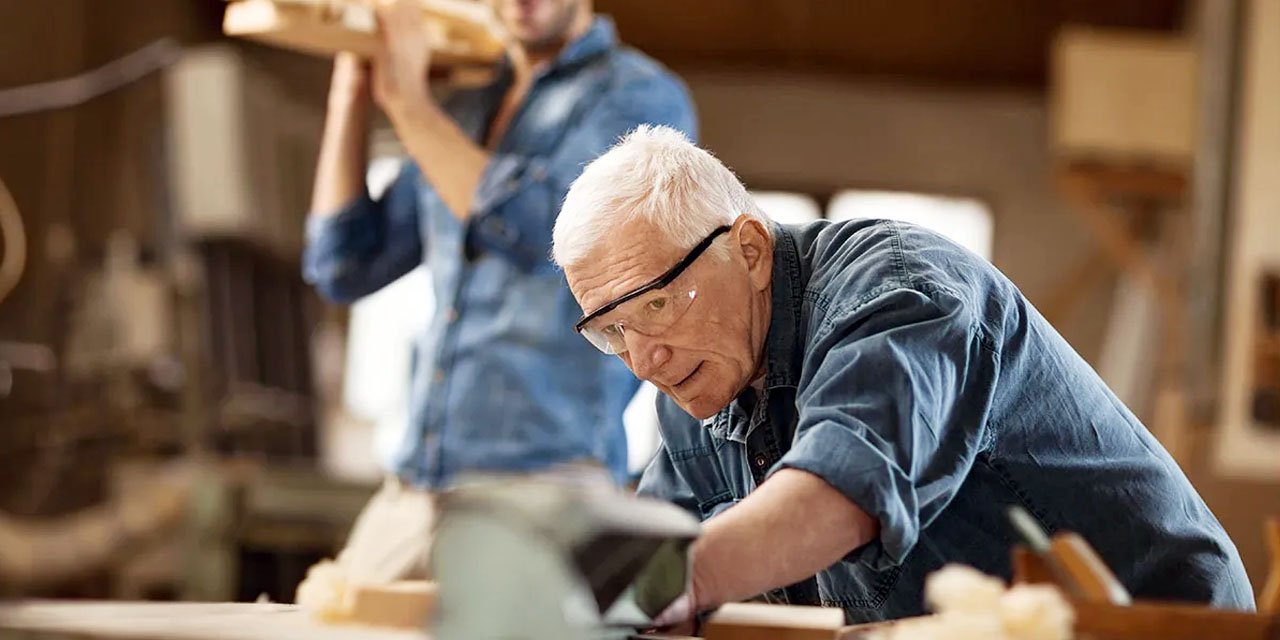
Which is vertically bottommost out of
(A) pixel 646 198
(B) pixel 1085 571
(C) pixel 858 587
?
(C) pixel 858 587

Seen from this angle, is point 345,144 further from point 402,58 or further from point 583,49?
point 583,49

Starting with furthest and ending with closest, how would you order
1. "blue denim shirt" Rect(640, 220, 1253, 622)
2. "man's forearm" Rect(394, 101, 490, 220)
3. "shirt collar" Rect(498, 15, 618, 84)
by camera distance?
"shirt collar" Rect(498, 15, 618, 84) → "man's forearm" Rect(394, 101, 490, 220) → "blue denim shirt" Rect(640, 220, 1253, 622)

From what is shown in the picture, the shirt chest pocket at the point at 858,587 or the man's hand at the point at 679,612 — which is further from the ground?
the man's hand at the point at 679,612

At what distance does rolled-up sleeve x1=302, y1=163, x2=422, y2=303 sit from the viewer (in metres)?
2.83

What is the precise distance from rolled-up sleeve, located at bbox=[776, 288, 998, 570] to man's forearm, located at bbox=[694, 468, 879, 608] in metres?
0.02

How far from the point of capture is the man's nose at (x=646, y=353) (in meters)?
1.61

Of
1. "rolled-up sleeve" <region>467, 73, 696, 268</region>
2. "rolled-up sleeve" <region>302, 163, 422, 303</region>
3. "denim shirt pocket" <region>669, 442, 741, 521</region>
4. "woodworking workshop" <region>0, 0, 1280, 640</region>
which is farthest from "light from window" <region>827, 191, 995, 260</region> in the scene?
"denim shirt pocket" <region>669, 442, 741, 521</region>

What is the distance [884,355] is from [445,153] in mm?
1351

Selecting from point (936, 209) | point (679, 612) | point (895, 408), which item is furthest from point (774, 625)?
point (936, 209)

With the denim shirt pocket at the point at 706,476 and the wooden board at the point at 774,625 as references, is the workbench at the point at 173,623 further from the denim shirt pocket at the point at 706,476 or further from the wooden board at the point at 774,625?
the denim shirt pocket at the point at 706,476

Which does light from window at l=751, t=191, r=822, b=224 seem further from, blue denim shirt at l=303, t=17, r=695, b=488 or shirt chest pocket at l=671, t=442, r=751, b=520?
shirt chest pocket at l=671, t=442, r=751, b=520

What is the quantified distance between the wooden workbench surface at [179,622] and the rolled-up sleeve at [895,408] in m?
0.38

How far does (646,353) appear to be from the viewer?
1.62m

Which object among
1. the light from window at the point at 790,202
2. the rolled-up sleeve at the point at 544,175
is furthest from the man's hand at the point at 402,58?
the light from window at the point at 790,202
